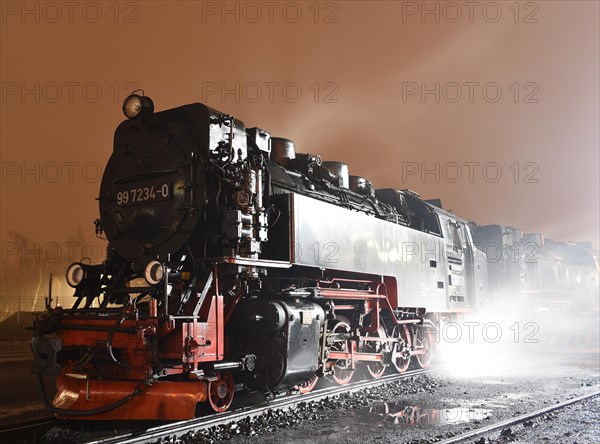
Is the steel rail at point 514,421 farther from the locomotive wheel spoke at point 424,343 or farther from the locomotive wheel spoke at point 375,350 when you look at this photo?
the locomotive wheel spoke at point 424,343

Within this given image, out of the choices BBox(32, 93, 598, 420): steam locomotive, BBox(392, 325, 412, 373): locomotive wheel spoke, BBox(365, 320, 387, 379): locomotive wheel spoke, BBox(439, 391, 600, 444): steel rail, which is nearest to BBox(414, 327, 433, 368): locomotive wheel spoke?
BBox(392, 325, 412, 373): locomotive wheel spoke

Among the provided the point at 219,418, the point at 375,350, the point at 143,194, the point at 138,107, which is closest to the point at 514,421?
the point at 375,350

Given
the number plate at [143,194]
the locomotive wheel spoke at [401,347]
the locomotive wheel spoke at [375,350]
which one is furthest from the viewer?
the locomotive wheel spoke at [401,347]

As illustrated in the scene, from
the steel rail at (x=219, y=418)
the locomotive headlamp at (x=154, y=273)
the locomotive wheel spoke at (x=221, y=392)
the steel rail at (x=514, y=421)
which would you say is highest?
the locomotive headlamp at (x=154, y=273)

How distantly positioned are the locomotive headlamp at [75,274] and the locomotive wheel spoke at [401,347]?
498cm

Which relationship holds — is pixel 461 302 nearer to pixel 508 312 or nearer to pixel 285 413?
pixel 508 312

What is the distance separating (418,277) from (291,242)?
3932mm

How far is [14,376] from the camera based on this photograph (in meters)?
10.1

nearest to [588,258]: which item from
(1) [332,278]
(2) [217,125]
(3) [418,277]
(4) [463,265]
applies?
(4) [463,265]

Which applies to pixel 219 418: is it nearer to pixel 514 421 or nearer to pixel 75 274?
pixel 75 274

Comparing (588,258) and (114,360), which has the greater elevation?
(588,258)

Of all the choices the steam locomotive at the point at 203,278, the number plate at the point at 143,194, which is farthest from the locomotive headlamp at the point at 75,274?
the number plate at the point at 143,194

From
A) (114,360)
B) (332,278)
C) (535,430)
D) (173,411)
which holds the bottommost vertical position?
(535,430)

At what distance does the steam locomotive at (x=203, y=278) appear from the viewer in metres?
4.93
